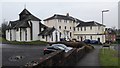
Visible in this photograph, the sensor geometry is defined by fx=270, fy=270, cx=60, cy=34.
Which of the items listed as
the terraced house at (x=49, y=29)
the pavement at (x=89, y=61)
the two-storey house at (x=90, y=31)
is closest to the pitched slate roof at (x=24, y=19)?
the terraced house at (x=49, y=29)

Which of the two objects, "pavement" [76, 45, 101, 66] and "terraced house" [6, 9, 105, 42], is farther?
"terraced house" [6, 9, 105, 42]

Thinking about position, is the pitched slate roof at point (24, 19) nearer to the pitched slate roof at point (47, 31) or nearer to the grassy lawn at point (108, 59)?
the pitched slate roof at point (47, 31)

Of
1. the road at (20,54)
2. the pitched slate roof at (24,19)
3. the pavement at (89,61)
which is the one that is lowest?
the pavement at (89,61)

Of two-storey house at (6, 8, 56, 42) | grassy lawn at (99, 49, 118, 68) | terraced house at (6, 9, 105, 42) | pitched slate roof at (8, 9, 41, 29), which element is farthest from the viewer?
pitched slate roof at (8, 9, 41, 29)

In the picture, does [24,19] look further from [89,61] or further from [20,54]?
[89,61]

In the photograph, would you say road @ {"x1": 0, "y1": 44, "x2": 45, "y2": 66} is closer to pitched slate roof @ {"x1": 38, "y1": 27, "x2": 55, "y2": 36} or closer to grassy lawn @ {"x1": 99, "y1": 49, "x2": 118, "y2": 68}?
grassy lawn @ {"x1": 99, "y1": 49, "x2": 118, "y2": 68}

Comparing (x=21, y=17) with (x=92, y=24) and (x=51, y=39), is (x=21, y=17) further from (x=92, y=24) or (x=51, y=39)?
(x=92, y=24)

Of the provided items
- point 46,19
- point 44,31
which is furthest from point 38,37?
point 46,19

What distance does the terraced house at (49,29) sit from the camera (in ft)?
243

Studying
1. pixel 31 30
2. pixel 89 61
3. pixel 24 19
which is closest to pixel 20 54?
pixel 89 61

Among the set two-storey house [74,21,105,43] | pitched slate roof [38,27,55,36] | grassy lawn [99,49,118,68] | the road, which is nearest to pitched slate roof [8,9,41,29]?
pitched slate roof [38,27,55,36]

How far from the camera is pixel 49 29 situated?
76000 millimetres

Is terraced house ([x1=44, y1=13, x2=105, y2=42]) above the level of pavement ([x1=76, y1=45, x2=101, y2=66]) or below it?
above

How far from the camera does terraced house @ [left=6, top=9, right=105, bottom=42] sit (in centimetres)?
7419
